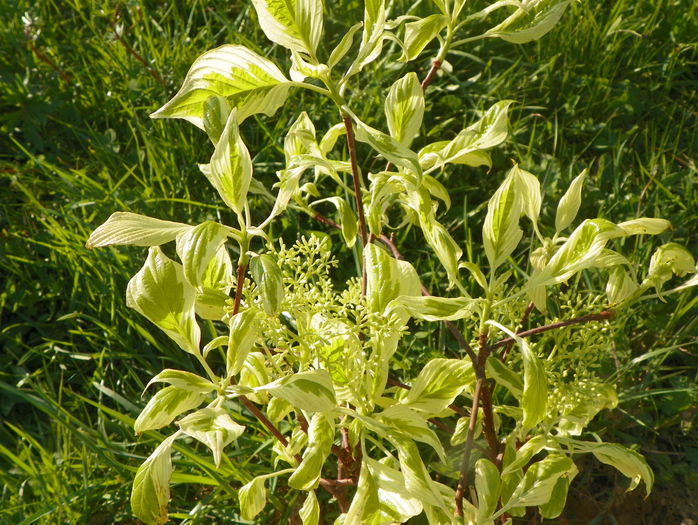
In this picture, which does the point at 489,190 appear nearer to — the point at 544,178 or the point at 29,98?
the point at 544,178

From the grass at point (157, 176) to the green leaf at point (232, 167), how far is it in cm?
76

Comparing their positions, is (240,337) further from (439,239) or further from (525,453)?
(525,453)

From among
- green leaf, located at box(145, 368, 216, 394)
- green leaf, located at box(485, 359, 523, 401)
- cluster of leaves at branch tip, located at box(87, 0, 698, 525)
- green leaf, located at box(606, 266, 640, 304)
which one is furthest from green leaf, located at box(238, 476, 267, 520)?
green leaf, located at box(606, 266, 640, 304)

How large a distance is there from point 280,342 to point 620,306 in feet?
1.68

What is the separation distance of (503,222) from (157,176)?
1335 millimetres

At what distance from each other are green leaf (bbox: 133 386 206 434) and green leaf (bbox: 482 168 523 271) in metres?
0.44

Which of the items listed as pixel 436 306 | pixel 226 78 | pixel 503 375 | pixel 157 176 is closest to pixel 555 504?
pixel 503 375

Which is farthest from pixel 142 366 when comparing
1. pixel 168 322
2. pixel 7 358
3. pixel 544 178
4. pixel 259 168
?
pixel 544 178

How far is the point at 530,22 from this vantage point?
112 cm

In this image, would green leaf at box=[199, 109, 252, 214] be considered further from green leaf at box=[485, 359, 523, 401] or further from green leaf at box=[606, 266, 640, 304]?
green leaf at box=[606, 266, 640, 304]

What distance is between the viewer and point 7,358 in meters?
2.04

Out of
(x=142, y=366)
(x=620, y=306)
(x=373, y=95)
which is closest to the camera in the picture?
(x=620, y=306)

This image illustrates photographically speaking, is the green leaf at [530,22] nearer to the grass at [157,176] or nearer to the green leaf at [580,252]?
the green leaf at [580,252]

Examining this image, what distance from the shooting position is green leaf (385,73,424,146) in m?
1.14
